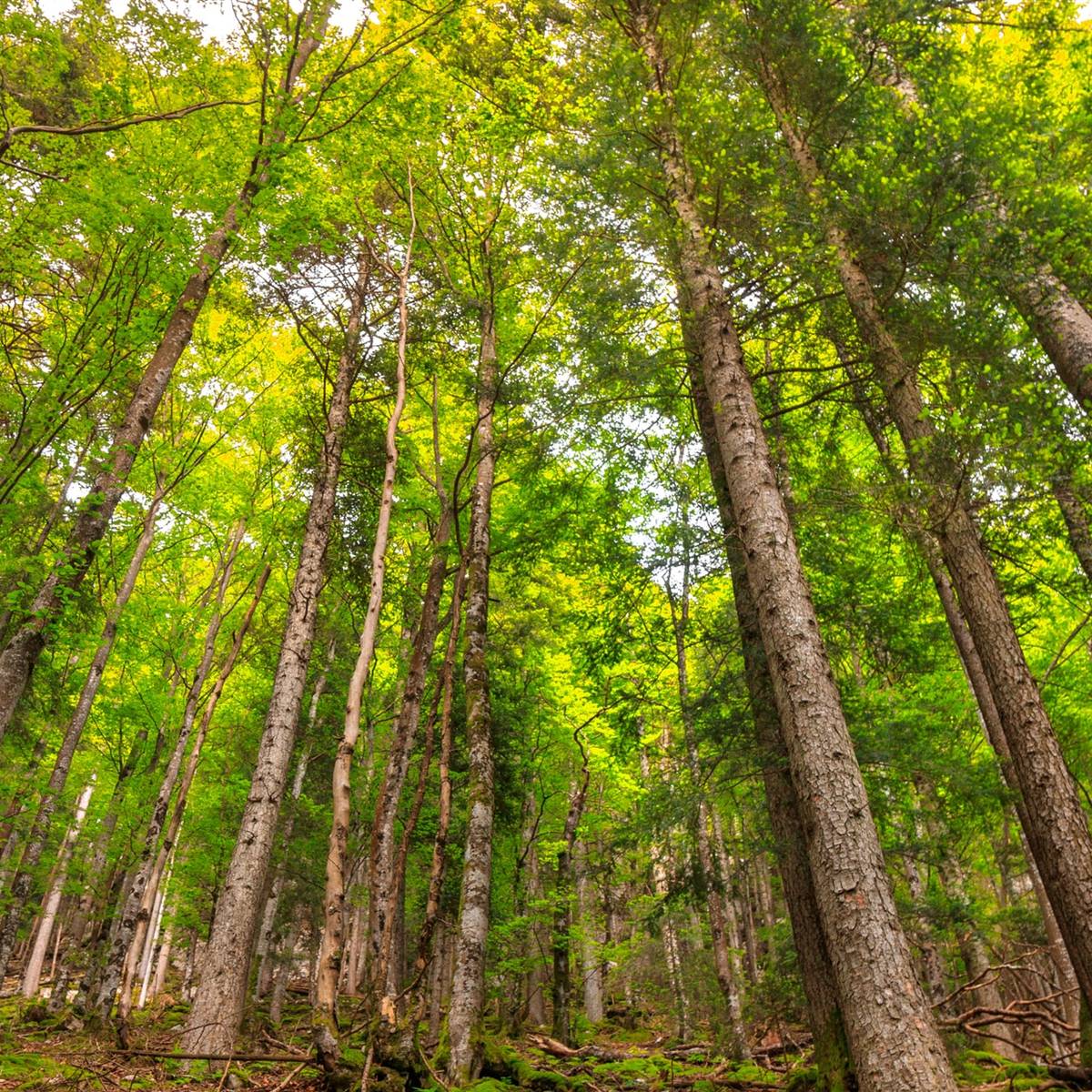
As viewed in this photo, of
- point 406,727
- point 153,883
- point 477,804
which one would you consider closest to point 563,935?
point 406,727

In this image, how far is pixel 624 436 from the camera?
32.3 ft

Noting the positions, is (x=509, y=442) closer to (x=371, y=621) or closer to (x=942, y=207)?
(x=371, y=621)

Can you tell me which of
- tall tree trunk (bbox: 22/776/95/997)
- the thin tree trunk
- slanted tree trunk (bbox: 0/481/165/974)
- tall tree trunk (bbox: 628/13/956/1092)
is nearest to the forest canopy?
tall tree trunk (bbox: 628/13/956/1092)

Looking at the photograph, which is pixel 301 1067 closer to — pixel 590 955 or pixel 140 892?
pixel 140 892

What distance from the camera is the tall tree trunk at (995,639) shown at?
5875 mm

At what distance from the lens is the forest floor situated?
6262mm

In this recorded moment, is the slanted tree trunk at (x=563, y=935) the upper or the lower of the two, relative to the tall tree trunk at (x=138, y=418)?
lower

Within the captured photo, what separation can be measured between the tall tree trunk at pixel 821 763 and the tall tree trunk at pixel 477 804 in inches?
149

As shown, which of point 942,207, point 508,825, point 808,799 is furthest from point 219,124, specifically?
point 508,825

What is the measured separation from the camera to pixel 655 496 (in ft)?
32.5

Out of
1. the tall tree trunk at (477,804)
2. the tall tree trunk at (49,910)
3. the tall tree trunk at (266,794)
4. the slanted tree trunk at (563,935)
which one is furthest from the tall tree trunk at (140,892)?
the slanted tree trunk at (563,935)

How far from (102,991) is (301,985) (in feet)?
70.5

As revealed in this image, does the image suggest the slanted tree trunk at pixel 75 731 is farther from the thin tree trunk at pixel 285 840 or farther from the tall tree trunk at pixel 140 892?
the thin tree trunk at pixel 285 840

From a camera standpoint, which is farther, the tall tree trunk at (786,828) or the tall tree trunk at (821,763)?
the tall tree trunk at (786,828)
